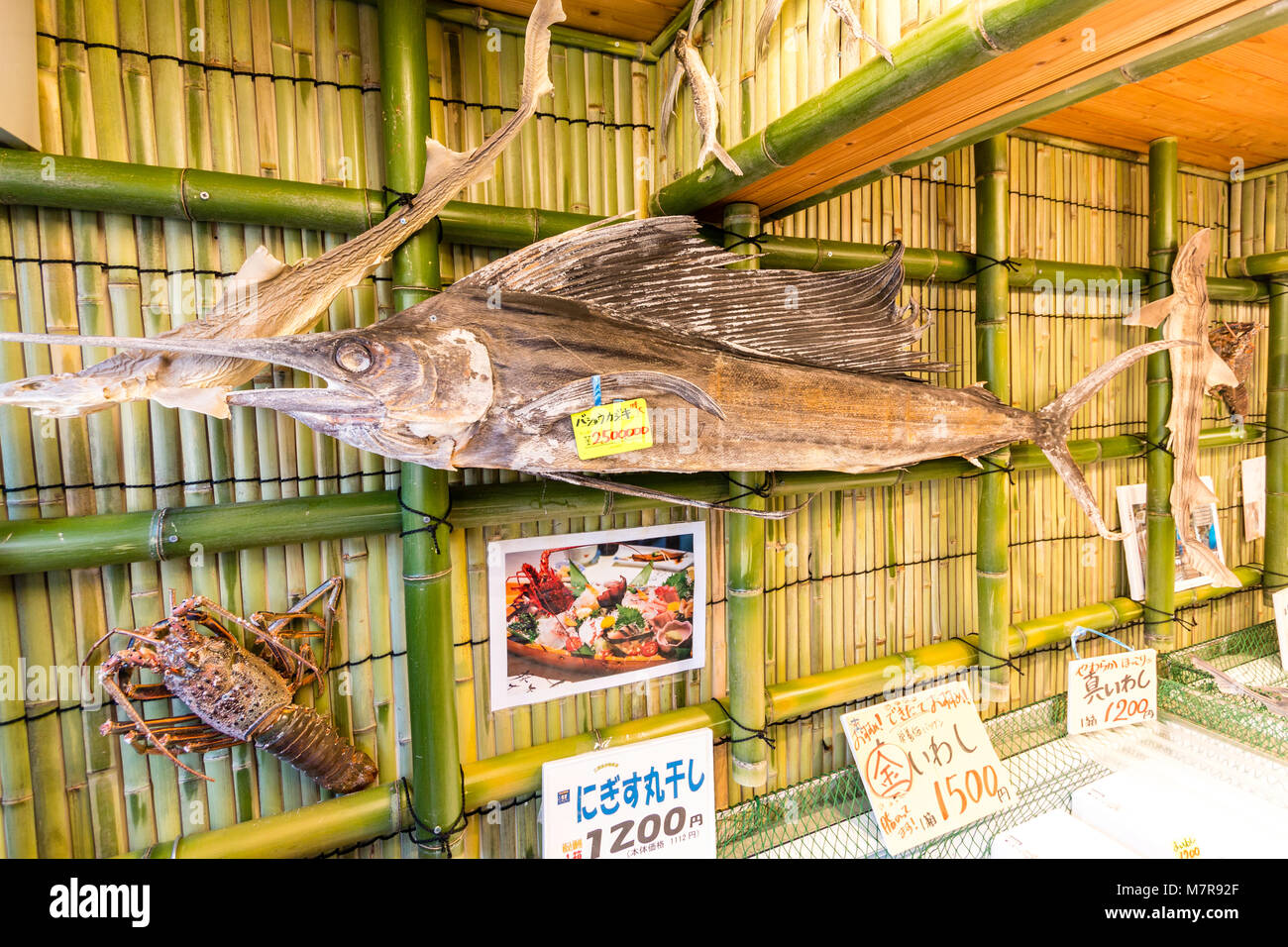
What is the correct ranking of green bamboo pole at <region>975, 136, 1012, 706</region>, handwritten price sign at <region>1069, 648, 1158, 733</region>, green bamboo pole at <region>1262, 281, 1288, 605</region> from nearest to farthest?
green bamboo pole at <region>975, 136, 1012, 706</region>
handwritten price sign at <region>1069, 648, 1158, 733</region>
green bamboo pole at <region>1262, 281, 1288, 605</region>

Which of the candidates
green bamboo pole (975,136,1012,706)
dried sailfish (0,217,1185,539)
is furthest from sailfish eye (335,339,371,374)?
green bamboo pole (975,136,1012,706)

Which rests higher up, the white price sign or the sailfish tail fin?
the sailfish tail fin

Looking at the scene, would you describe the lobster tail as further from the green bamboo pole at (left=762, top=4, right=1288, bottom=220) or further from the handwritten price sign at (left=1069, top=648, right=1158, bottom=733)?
the handwritten price sign at (left=1069, top=648, right=1158, bottom=733)

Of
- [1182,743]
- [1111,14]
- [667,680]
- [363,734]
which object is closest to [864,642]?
[667,680]

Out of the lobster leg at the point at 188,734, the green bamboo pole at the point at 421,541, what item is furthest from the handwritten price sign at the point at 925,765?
the lobster leg at the point at 188,734

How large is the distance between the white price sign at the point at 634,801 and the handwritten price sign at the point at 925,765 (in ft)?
1.89

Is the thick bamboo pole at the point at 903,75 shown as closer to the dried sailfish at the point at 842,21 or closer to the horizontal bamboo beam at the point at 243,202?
the dried sailfish at the point at 842,21

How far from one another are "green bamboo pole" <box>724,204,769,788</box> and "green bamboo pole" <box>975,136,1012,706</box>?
107 cm

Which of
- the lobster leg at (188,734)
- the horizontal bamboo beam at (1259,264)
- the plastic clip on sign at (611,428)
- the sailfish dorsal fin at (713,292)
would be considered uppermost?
the horizontal bamboo beam at (1259,264)

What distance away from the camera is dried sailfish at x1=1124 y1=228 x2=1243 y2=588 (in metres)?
2.38

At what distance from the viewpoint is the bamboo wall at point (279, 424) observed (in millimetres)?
1383

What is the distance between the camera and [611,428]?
1334 millimetres

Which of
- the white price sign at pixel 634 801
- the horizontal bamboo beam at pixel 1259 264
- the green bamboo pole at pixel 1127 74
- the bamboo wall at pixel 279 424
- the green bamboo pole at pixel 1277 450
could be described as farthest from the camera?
the green bamboo pole at pixel 1277 450

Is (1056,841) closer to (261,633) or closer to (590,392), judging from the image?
(590,392)
